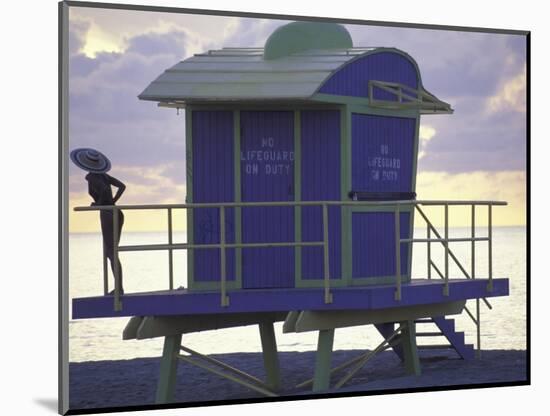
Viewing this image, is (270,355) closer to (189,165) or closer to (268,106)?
(189,165)

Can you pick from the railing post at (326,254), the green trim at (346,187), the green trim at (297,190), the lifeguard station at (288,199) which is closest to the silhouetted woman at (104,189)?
the lifeguard station at (288,199)

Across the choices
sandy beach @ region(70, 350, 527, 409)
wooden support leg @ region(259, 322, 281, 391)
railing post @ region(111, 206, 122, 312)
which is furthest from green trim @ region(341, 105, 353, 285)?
railing post @ region(111, 206, 122, 312)

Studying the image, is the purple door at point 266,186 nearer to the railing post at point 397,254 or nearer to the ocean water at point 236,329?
the ocean water at point 236,329

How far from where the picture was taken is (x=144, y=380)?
22922mm

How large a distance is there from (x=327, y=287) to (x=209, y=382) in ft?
16.4

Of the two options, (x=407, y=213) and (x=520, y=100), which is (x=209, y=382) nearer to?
(x=407, y=213)

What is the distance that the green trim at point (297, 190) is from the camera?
18.7 m

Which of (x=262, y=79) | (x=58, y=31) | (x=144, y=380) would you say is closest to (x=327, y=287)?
(x=262, y=79)

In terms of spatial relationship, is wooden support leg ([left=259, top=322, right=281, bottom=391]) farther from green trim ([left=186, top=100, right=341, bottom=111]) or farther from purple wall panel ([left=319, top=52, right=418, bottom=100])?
purple wall panel ([left=319, top=52, right=418, bottom=100])

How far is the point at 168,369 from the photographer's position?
19.3m

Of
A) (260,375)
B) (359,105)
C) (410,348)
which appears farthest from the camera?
(260,375)

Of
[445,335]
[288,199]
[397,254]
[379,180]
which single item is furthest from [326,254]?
[445,335]

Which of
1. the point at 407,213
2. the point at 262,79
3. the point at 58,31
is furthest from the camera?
the point at 407,213

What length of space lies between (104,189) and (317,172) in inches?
108
